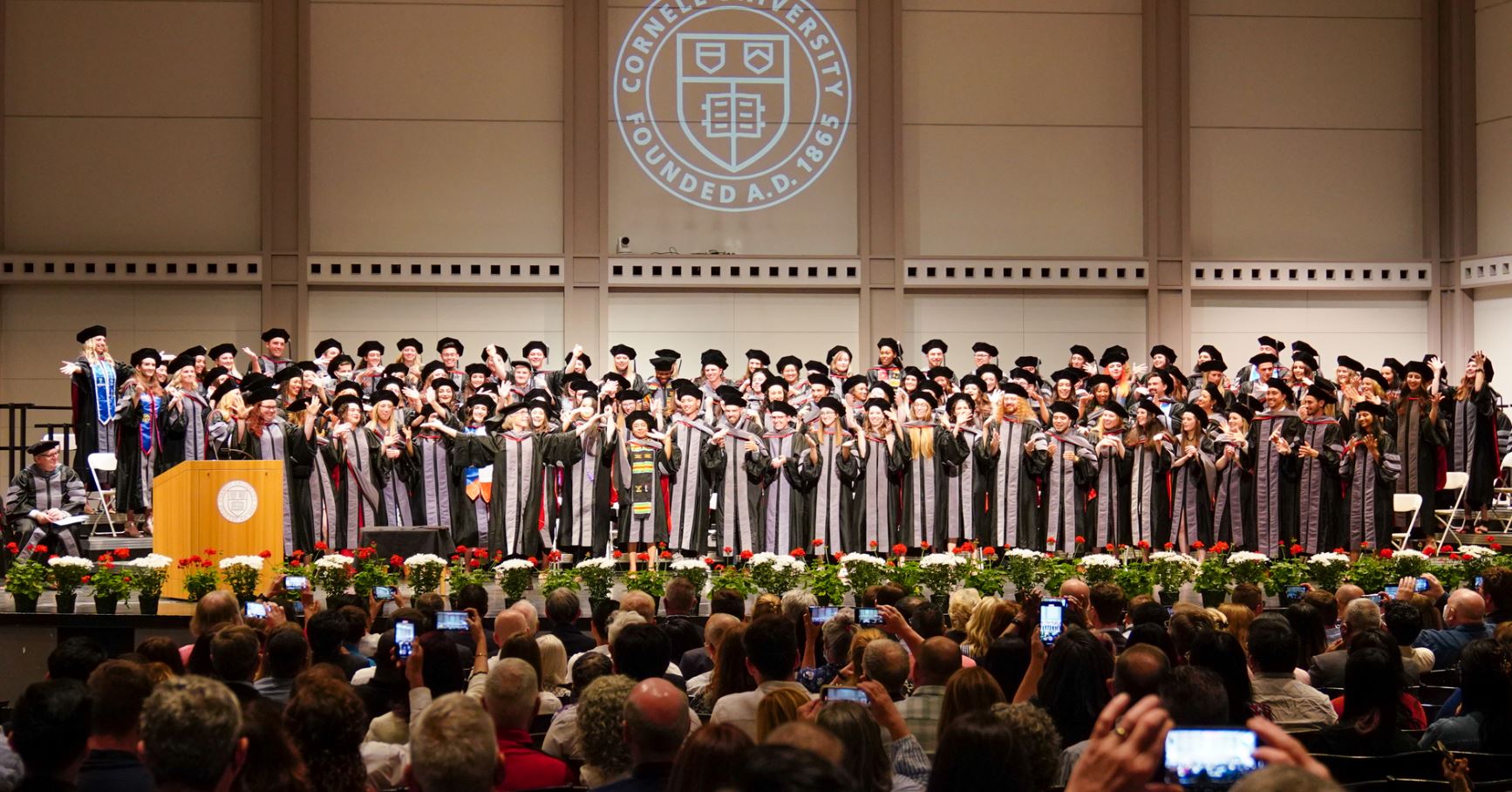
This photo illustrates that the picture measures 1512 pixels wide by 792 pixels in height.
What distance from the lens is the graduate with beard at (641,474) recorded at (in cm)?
1277

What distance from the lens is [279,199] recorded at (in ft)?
56.7

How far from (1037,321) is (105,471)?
9767 mm

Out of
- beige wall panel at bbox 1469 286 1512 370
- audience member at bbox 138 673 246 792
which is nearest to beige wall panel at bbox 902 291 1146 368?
beige wall panel at bbox 1469 286 1512 370

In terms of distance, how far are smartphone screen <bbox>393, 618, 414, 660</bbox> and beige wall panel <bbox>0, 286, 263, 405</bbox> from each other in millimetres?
13096

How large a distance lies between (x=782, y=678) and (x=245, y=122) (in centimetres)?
1432

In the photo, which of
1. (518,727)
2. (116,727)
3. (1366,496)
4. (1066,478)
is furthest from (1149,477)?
(116,727)

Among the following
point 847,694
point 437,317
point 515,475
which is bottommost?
point 847,694

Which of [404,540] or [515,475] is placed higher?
[515,475]

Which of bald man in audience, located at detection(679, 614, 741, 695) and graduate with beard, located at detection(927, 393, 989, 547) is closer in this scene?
bald man in audience, located at detection(679, 614, 741, 695)

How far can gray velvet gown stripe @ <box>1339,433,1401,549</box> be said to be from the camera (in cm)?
1281

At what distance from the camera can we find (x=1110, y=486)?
521 inches

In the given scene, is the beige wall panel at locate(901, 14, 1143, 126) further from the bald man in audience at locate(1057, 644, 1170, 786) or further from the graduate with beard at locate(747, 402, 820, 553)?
the bald man in audience at locate(1057, 644, 1170, 786)

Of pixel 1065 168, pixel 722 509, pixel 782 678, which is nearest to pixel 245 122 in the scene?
pixel 722 509

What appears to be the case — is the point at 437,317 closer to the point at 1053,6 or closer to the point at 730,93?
the point at 730,93
